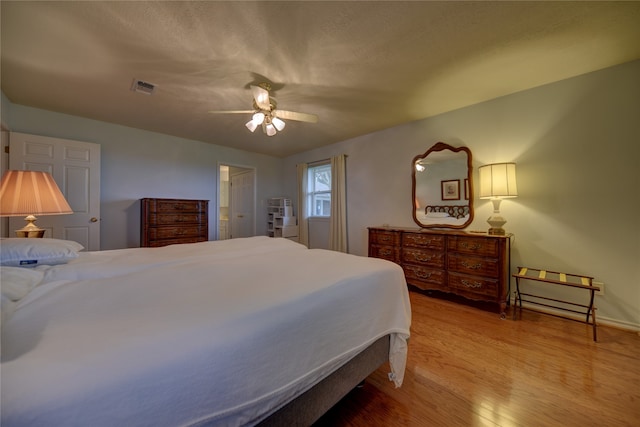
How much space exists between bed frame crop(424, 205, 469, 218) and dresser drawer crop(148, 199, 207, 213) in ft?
11.6

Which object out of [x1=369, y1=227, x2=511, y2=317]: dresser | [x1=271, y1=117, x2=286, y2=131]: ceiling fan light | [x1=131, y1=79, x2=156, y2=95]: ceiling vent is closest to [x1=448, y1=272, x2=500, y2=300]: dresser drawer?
[x1=369, y1=227, x2=511, y2=317]: dresser

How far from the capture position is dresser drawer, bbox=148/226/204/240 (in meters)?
3.36

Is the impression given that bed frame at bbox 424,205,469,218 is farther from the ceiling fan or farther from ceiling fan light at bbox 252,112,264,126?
ceiling fan light at bbox 252,112,264,126

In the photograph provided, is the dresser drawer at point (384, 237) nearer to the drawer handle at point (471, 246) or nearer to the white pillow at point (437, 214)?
the white pillow at point (437, 214)

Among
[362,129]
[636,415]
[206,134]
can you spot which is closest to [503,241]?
[636,415]

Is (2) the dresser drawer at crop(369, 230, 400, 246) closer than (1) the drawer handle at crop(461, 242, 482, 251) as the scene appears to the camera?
No

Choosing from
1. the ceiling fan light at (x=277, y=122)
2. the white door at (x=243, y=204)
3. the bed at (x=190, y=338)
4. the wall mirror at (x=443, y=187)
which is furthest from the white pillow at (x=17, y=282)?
the white door at (x=243, y=204)

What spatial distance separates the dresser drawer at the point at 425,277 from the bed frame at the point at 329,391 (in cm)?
168

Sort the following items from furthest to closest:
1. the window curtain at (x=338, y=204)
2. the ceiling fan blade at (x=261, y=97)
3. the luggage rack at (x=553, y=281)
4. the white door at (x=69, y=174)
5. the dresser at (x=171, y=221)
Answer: the window curtain at (x=338, y=204) < the dresser at (x=171, y=221) < the white door at (x=69, y=174) < the ceiling fan blade at (x=261, y=97) < the luggage rack at (x=553, y=281)

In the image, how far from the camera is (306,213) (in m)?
5.08

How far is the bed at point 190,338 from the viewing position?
0.56 metres

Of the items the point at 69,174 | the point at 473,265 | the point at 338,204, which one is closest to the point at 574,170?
the point at 473,265

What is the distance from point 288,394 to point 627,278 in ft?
10.4

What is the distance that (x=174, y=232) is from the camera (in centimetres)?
354
